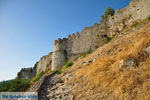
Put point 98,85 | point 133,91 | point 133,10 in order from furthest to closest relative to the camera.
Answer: point 133,10
point 98,85
point 133,91

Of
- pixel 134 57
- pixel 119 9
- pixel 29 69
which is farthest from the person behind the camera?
pixel 29 69

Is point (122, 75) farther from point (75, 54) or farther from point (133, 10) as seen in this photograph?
point (75, 54)

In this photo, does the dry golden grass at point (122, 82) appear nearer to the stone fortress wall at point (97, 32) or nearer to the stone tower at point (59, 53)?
the stone fortress wall at point (97, 32)

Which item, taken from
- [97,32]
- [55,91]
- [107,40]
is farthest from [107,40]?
[55,91]

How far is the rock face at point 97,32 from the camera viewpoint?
1331 cm

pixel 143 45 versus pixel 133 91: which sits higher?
pixel 143 45

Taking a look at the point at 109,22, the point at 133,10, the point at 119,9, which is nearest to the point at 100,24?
the point at 109,22

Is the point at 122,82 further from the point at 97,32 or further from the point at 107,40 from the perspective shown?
the point at 97,32

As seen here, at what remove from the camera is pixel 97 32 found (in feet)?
56.1

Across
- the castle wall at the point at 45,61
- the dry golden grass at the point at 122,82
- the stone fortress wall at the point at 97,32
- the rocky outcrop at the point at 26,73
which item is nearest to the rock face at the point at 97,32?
the stone fortress wall at the point at 97,32

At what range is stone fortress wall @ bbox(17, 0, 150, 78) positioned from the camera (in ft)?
43.7

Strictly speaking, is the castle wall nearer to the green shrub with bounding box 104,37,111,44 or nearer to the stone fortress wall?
the stone fortress wall

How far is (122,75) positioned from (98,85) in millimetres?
1061

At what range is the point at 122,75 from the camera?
152 inches
